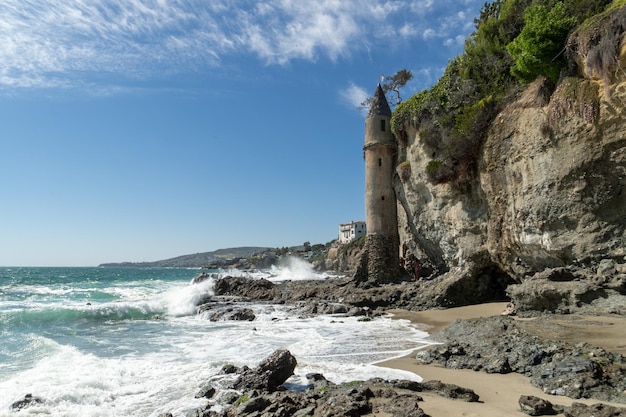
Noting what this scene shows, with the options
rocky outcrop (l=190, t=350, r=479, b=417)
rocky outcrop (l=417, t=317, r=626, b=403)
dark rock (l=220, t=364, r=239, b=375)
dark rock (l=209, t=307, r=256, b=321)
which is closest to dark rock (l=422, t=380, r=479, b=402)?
rocky outcrop (l=190, t=350, r=479, b=417)

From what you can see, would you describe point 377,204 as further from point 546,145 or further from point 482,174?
point 546,145

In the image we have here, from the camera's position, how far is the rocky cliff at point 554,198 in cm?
1066

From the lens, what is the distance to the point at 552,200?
12.3 metres

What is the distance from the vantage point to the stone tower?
24078mm

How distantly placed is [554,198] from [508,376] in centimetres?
729

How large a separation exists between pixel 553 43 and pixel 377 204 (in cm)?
1341

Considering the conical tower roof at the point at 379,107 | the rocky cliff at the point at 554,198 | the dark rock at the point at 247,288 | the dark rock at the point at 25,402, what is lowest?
the dark rock at the point at 25,402

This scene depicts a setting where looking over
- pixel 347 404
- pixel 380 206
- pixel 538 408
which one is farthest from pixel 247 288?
pixel 538 408

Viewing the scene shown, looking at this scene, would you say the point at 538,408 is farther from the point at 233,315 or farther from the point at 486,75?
the point at 486,75

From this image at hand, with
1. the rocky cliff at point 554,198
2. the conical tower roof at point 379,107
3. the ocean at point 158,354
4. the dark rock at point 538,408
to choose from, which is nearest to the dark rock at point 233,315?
the ocean at point 158,354

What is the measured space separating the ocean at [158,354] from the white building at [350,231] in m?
69.9

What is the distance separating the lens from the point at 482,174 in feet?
52.1

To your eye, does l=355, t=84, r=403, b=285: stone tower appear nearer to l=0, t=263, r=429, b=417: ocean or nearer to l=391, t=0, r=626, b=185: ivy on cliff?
l=391, t=0, r=626, b=185: ivy on cliff

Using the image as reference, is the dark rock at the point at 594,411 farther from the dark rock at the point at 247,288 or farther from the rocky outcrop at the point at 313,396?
the dark rock at the point at 247,288
